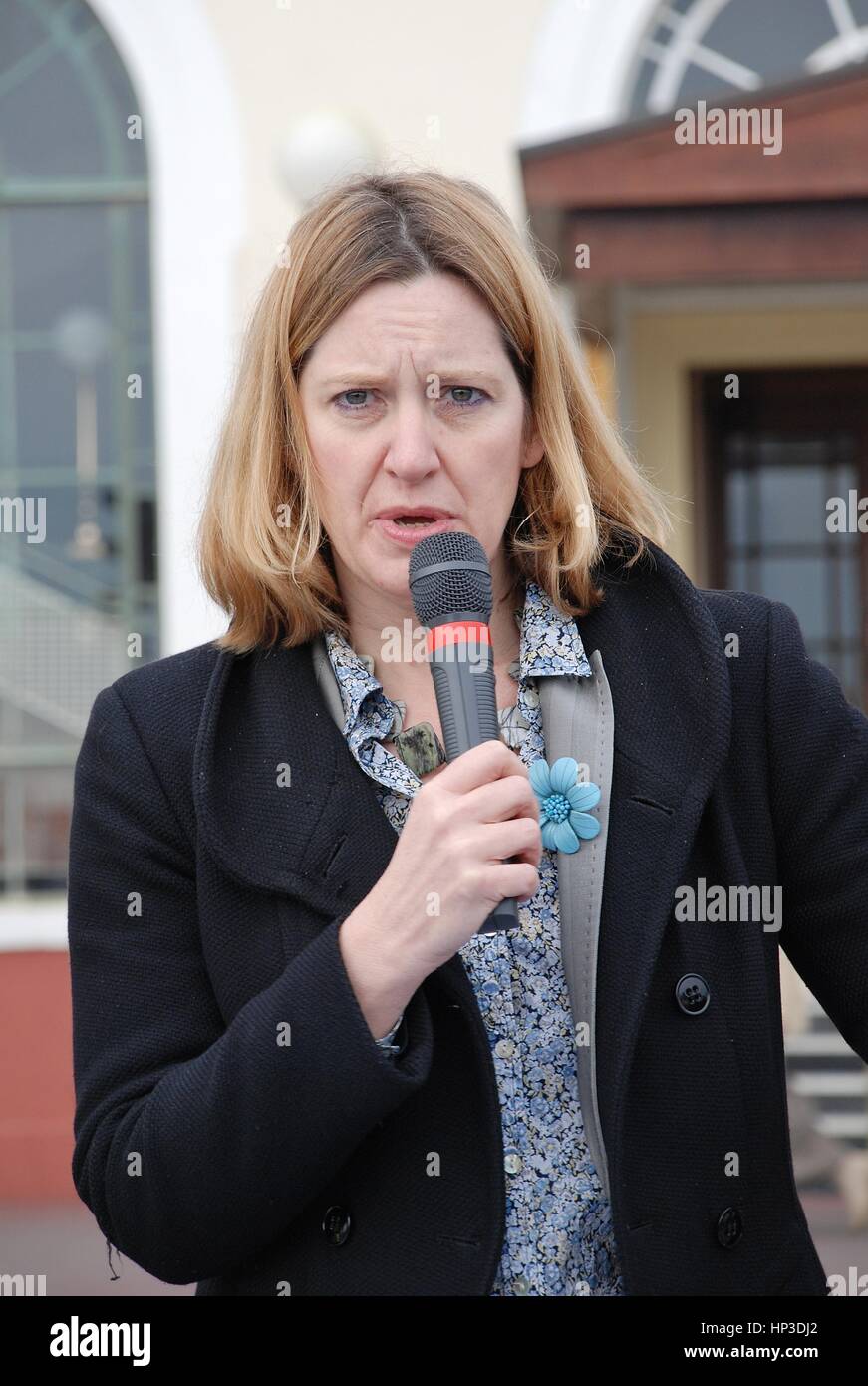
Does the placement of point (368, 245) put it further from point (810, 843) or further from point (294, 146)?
point (294, 146)

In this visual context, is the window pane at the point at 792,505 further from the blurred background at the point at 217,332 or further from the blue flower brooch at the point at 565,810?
the blue flower brooch at the point at 565,810

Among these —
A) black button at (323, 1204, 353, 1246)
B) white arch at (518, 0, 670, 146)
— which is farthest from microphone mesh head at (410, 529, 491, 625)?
white arch at (518, 0, 670, 146)

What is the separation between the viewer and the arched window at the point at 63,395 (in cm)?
654

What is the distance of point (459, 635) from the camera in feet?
Result: 5.50

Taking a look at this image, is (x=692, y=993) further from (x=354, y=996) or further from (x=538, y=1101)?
(x=354, y=996)

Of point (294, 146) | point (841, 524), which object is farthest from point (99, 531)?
point (841, 524)

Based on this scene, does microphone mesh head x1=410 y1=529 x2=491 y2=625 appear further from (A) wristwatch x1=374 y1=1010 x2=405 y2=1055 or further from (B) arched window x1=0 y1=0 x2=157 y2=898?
(B) arched window x1=0 y1=0 x2=157 y2=898

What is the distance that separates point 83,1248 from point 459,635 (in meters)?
4.57

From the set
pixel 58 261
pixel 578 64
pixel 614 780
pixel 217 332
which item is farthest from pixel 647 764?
pixel 58 261

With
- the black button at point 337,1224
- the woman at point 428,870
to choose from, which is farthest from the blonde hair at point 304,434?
the black button at point 337,1224

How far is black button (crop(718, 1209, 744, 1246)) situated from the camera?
5.77 ft

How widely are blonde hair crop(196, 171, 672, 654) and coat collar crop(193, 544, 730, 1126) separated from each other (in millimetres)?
67

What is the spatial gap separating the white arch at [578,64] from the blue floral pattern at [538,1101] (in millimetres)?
4944

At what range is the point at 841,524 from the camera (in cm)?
661
